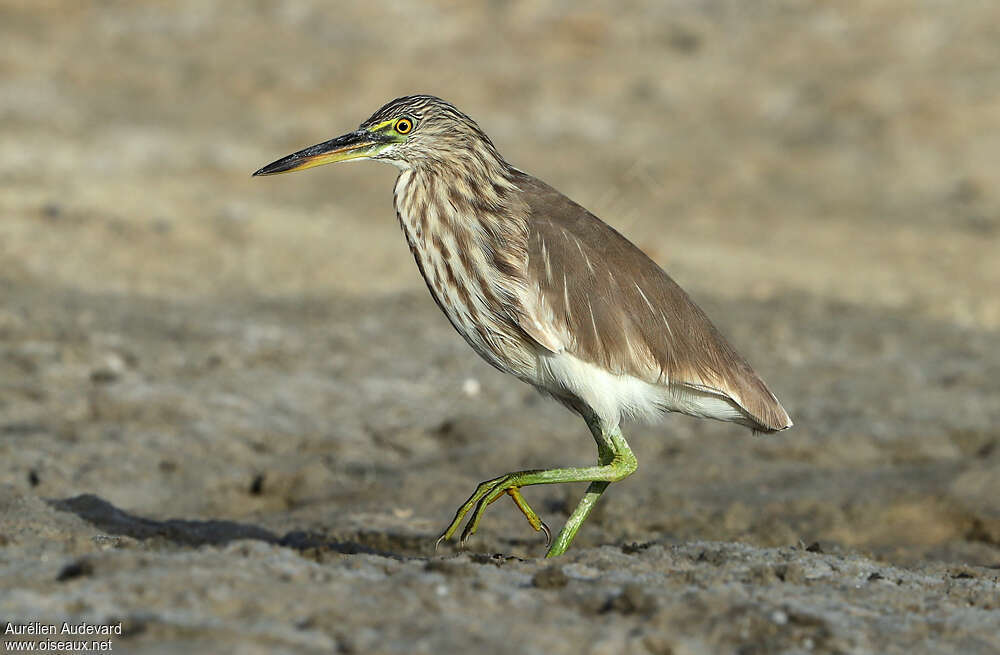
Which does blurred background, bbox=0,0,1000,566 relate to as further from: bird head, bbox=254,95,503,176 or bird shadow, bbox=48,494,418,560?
bird head, bbox=254,95,503,176

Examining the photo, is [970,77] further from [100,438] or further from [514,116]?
[100,438]

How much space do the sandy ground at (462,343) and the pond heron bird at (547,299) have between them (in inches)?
20.0

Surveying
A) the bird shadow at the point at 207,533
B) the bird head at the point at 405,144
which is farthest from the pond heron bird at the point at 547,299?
the bird shadow at the point at 207,533

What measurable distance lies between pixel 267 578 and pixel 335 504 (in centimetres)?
288

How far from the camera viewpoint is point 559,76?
1822 cm

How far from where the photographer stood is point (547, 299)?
465 cm

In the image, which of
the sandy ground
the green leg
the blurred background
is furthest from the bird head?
the blurred background

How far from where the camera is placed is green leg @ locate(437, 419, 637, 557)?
4578 millimetres

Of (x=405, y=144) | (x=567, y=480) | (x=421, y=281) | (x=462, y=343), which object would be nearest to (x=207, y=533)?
(x=567, y=480)

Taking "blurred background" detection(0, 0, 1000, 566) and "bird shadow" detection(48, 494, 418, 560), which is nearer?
"bird shadow" detection(48, 494, 418, 560)

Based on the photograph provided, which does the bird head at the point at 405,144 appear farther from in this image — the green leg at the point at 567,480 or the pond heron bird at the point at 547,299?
the green leg at the point at 567,480

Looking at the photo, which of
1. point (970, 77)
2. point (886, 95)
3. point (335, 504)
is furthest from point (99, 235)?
point (970, 77)

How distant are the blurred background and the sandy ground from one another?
0.04m

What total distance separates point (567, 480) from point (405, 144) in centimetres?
143
